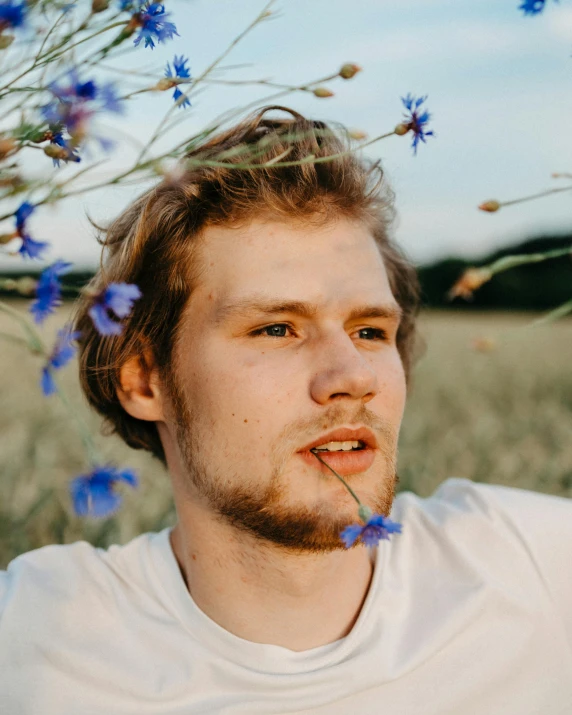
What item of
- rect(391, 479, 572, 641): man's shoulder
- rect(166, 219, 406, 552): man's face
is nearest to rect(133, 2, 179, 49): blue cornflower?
rect(166, 219, 406, 552): man's face

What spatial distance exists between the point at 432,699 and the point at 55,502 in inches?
99.6

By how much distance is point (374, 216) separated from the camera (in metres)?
3.12

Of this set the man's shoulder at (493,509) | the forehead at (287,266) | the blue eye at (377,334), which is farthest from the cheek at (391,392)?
the man's shoulder at (493,509)

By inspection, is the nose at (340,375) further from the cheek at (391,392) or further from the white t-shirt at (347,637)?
the white t-shirt at (347,637)

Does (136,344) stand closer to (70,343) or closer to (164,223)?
(164,223)

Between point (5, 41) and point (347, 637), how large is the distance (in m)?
1.94

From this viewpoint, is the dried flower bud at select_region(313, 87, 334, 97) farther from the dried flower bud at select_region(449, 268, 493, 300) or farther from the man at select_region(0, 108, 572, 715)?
the man at select_region(0, 108, 572, 715)

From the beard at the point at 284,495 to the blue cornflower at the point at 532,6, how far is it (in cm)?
126

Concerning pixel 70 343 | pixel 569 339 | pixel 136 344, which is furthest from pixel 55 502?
pixel 569 339

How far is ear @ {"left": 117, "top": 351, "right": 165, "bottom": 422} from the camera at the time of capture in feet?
9.19

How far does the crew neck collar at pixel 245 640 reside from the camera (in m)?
2.37

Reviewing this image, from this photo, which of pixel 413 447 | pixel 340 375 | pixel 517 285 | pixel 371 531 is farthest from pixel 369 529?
pixel 517 285

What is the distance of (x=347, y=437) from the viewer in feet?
7.47

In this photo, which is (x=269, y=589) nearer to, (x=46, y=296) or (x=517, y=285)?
(x=46, y=296)
